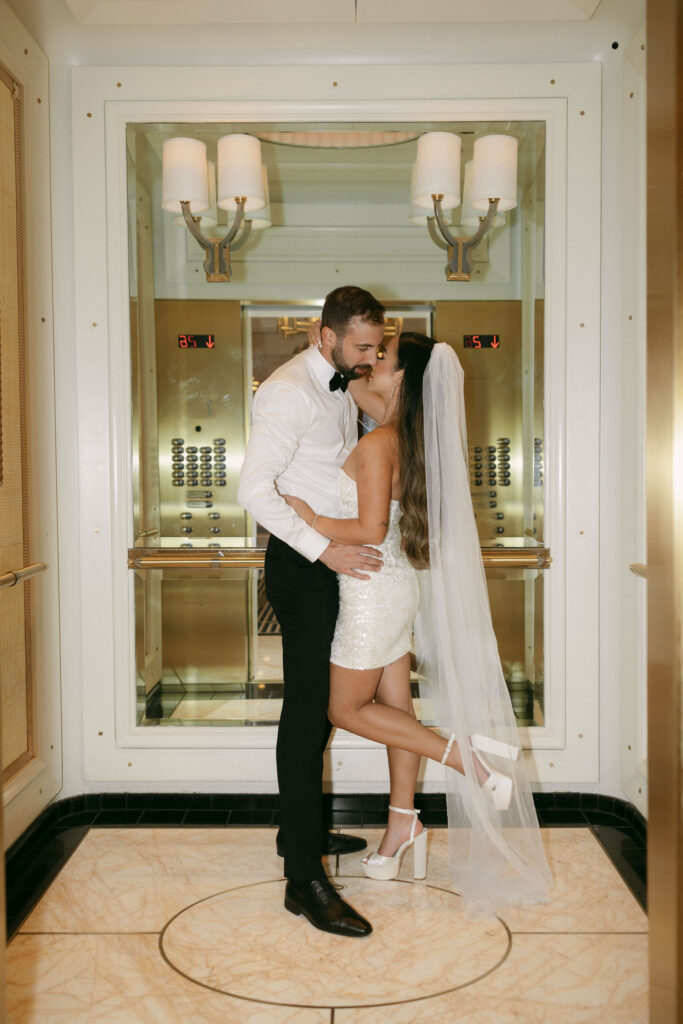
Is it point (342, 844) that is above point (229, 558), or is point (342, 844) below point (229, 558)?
below

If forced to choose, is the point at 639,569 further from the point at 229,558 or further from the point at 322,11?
the point at 322,11

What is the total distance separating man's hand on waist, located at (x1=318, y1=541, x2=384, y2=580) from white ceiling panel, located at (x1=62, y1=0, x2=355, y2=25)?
5.55 feet

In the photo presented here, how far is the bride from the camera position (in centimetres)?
231

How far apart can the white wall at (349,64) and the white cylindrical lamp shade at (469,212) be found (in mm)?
343

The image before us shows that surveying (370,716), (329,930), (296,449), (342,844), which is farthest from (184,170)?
(329,930)

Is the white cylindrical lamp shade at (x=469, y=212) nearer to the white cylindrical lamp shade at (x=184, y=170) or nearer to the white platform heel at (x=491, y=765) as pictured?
the white cylindrical lamp shade at (x=184, y=170)

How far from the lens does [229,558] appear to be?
10.1 feet

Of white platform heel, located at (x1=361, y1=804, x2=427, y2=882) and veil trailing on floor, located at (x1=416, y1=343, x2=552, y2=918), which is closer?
veil trailing on floor, located at (x1=416, y1=343, x2=552, y2=918)

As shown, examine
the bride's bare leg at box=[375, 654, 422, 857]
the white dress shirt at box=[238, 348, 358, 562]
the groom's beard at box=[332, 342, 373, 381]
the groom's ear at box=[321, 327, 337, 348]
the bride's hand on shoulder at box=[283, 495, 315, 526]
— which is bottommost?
the bride's bare leg at box=[375, 654, 422, 857]

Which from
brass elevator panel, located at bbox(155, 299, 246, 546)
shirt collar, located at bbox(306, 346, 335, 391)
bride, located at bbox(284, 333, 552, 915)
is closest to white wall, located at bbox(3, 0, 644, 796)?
brass elevator panel, located at bbox(155, 299, 246, 546)

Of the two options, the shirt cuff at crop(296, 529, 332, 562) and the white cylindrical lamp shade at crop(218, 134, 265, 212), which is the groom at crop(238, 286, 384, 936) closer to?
the shirt cuff at crop(296, 529, 332, 562)

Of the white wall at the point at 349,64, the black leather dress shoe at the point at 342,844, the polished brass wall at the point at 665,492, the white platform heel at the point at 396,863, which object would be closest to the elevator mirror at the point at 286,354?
the white wall at the point at 349,64

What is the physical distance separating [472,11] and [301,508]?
1.68 m

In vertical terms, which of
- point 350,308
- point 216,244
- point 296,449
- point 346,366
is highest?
point 216,244
